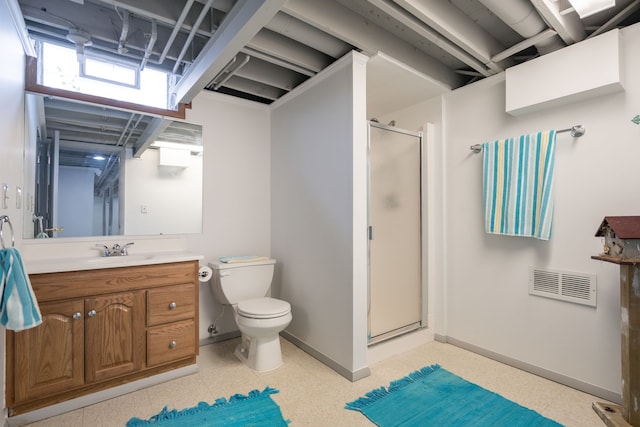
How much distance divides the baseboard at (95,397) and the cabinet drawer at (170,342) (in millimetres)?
115

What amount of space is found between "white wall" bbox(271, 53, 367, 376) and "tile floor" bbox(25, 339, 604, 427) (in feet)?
0.63

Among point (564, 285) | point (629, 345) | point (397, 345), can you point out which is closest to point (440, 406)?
point (397, 345)

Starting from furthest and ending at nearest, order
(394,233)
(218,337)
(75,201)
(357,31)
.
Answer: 1. (218,337)
2. (394,233)
3. (75,201)
4. (357,31)

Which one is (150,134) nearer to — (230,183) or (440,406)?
(230,183)

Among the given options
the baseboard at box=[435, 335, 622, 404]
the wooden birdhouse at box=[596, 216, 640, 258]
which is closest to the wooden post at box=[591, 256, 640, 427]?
the wooden birdhouse at box=[596, 216, 640, 258]

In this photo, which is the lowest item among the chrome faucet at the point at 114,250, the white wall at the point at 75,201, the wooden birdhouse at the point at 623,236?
the chrome faucet at the point at 114,250

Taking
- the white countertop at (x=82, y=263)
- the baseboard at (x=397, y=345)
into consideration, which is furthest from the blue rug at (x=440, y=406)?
the white countertop at (x=82, y=263)

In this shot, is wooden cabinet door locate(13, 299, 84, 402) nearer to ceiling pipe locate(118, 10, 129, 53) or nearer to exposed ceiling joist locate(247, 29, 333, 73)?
ceiling pipe locate(118, 10, 129, 53)

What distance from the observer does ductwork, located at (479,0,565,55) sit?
1714mm

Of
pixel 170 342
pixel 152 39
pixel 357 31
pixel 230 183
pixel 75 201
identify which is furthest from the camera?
pixel 230 183

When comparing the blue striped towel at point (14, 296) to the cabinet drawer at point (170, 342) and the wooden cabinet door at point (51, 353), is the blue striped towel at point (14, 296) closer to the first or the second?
the wooden cabinet door at point (51, 353)

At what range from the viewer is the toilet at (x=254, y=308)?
2.22 m

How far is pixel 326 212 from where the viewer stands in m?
2.39

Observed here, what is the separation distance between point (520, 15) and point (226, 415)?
290 cm
